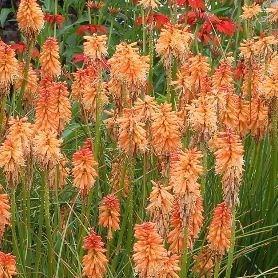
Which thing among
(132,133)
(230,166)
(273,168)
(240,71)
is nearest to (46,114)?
(132,133)

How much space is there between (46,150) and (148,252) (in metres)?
0.68

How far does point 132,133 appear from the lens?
3422 mm

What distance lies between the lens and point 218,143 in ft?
10.4

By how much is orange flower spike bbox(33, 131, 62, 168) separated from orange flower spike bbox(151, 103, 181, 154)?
1.31 ft

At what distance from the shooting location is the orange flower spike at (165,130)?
11.3 ft

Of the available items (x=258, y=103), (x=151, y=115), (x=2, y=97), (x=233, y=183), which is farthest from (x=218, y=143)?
(x=2, y=97)

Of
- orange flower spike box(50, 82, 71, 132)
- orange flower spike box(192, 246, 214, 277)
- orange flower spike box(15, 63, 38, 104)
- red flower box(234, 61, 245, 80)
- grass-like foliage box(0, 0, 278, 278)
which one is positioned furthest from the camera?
red flower box(234, 61, 245, 80)

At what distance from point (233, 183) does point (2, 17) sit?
4.75 metres

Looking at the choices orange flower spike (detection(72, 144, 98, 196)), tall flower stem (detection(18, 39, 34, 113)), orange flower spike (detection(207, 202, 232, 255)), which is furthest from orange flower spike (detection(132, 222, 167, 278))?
tall flower stem (detection(18, 39, 34, 113))

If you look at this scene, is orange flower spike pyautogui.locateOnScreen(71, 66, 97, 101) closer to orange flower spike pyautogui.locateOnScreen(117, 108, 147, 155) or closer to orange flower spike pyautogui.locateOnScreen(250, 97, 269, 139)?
orange flower spike pyautogui.locateOnScreen(117, 108, 147, 155)

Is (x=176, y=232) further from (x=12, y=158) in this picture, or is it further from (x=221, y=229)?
(x=12, y=158)

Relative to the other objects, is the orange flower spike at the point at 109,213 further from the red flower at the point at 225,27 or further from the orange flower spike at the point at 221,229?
the red flower at the point at 225,27

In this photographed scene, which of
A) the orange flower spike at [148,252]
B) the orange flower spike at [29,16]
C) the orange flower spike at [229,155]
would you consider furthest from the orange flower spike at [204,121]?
the orange flower spike at [29,16]

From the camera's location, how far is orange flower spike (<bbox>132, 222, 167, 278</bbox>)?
9.28ft
